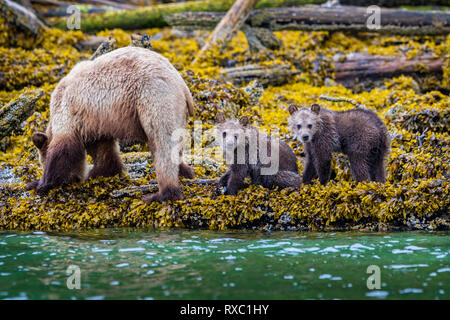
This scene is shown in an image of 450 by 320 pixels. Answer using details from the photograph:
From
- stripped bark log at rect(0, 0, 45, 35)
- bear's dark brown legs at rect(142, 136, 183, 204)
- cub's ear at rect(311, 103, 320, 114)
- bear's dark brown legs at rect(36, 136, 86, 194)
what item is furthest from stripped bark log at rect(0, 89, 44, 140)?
stripped bark log at rect(0, 0, 45, 35)

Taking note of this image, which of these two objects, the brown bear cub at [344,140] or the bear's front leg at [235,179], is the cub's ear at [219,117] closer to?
the bear's front leg at [235,179]

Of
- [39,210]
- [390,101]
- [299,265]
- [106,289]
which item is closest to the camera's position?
[106,289]

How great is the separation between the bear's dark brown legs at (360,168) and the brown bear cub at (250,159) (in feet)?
2.45

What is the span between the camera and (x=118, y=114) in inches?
281

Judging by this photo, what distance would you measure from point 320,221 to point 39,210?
12.1ft

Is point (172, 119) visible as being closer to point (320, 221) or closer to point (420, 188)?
point (320, 221)

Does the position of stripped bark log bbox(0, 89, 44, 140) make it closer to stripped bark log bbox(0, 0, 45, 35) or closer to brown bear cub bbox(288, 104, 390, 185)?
brown bear cub bbox(288, 104, 390, 185)

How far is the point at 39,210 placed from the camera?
7.39m

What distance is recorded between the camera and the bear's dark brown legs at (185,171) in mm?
8008

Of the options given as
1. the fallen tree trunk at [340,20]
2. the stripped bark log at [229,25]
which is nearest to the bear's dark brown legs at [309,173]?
the stripped bark log at [229,25]

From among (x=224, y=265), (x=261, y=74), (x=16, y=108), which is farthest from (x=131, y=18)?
(x=224, y=265)
